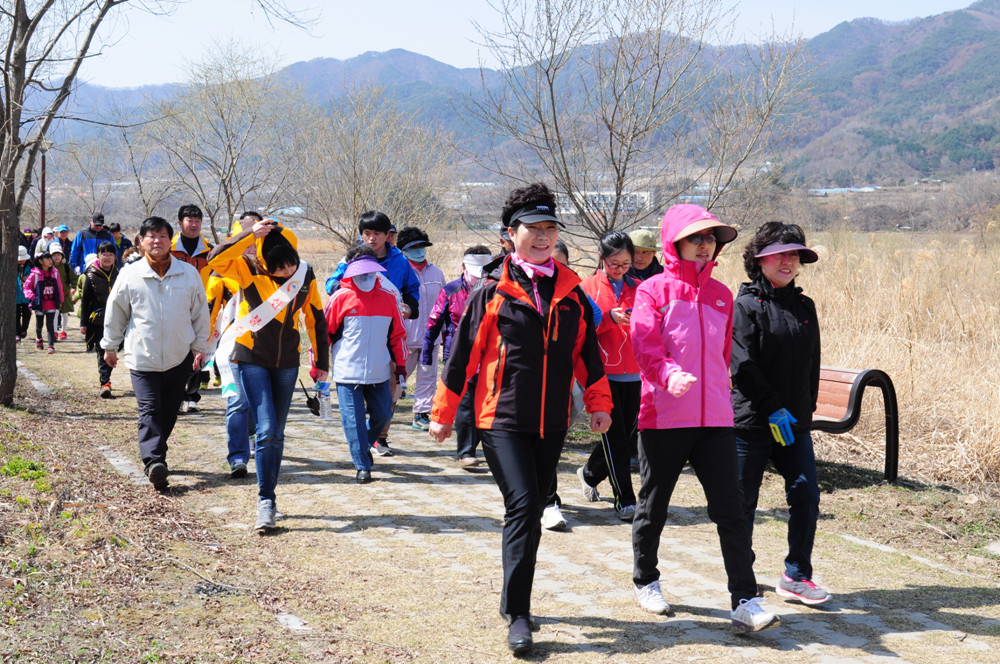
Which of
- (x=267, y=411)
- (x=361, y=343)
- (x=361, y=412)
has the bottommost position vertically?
(x=361, y=412)

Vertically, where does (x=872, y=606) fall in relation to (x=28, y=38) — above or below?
below

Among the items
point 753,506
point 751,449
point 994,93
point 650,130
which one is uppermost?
point 994,93

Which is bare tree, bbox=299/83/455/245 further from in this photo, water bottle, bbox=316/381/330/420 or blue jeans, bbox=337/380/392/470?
blue jeans, bbox=337/380/392/470

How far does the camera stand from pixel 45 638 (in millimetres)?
4074

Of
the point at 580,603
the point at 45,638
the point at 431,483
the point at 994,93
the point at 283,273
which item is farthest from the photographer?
the point at 994,93

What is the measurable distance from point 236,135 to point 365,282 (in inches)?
774

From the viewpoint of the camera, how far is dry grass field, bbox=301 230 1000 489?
819cm

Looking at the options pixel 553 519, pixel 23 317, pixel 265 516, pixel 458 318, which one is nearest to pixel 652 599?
pixel 553 519

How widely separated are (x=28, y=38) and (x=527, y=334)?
8.47 m

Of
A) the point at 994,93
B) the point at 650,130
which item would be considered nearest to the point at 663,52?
the point at 650,130

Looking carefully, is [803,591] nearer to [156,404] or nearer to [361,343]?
[361,343]

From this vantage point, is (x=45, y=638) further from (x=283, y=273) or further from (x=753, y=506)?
(x=753, y=506)

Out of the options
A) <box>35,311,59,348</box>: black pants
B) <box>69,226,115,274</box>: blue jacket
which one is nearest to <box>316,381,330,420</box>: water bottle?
<box>69,226,115,274</box>: blue jacket

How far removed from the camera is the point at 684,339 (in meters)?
4.52
